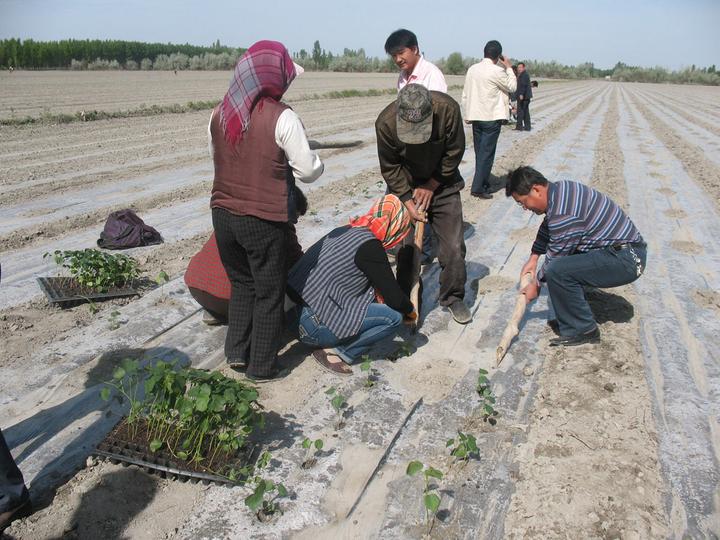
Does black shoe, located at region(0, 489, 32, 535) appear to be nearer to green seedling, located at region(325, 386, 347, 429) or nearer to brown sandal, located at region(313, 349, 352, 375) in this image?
green seedling, located at region(325, 386, 347, 429)

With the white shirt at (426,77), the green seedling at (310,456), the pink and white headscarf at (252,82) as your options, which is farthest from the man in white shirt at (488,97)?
the green seedling at (310,456)

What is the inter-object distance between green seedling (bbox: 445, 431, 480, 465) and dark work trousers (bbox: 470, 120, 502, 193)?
524 centimetres

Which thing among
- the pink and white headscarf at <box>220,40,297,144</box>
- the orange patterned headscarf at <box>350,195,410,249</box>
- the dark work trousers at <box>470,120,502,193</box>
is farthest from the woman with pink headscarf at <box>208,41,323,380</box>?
the dark work trousers at <box>470,120,502,193</box>

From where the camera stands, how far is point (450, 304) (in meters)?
4.16

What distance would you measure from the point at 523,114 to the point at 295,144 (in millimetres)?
12903

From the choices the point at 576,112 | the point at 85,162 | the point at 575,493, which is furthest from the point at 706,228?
the point at 576,112

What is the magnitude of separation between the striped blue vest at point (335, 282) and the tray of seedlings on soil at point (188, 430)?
0.80m

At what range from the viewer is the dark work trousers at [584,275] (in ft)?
11.8

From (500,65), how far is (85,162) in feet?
22.3

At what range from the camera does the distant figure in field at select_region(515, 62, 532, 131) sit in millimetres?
13430

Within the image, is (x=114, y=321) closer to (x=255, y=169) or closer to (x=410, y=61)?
(x=255, y=169)

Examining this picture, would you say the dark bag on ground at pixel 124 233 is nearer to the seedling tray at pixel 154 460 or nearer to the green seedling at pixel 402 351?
the green seedling at pixel 402 351

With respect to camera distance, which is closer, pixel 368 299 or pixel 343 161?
pixel 368 299

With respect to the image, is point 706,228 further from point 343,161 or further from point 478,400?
point 343,161
